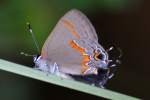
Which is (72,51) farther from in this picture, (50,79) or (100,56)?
(50,79)

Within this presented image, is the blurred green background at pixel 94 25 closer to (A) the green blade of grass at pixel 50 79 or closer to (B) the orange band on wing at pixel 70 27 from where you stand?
(B) the orange band on wing at pixel 70 27

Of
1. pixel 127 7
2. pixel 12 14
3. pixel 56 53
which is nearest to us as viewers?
pixel 56 53

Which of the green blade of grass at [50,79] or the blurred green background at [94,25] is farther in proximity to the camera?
the blurred green background at [94,25]

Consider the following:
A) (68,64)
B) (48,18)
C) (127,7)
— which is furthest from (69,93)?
(127,7)

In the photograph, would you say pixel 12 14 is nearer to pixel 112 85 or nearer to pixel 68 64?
pixel 68 64

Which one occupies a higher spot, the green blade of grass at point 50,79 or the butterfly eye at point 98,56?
the butterfly eye at point 98,56

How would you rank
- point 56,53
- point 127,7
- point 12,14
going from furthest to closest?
point 127,7
point 12,14
point 56,53

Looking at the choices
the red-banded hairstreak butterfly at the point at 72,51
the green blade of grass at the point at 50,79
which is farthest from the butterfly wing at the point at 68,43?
the green blade of grass at the point at 50,79
